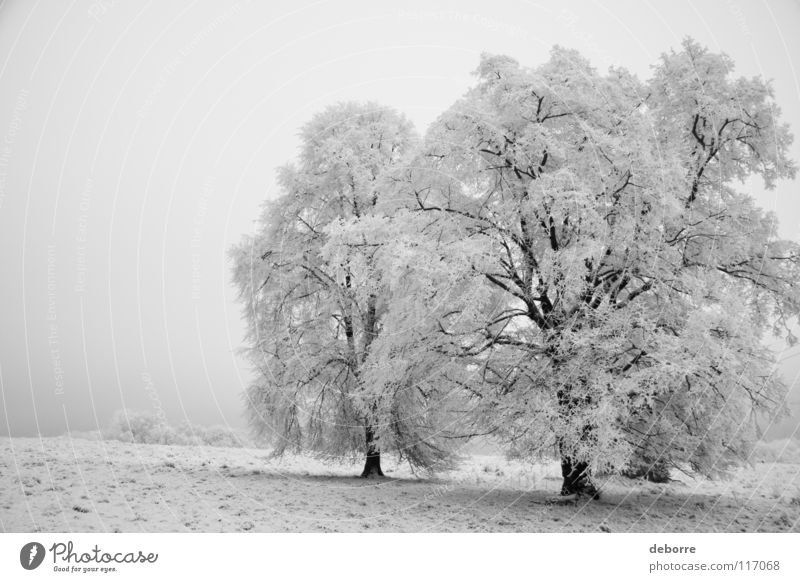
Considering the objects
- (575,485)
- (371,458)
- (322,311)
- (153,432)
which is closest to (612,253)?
(575,485)

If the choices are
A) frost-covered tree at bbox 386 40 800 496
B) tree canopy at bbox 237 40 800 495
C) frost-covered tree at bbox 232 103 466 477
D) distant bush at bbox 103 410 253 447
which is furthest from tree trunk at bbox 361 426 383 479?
distant bush at bbox 103 410 253 447

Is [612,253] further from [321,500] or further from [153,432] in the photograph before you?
[153,432]

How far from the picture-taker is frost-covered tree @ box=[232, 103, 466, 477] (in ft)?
45.3

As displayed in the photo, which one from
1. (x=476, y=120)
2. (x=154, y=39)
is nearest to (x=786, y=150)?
(x=476, y=120)

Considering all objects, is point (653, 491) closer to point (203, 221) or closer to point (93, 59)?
point (203, 221)

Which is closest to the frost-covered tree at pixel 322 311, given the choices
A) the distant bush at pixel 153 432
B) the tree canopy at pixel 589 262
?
the tree canopy at pixel 589 262

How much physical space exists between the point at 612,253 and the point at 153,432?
17.9 meters

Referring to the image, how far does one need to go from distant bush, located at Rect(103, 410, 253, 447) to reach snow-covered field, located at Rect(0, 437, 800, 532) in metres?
5.14

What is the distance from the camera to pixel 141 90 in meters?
9.86

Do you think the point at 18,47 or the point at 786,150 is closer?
the point at 18,47

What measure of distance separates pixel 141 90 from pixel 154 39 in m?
0.91

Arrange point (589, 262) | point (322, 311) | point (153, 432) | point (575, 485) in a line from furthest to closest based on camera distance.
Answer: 1. point (153, 432)
2. point (322, 311)
3. point (575, 485)
4. point (589, 262)

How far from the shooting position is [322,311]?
14.5m
